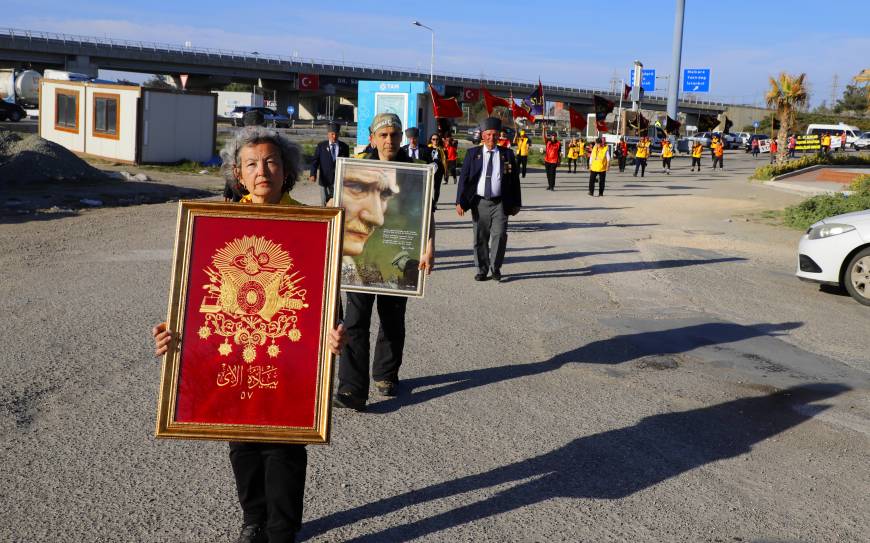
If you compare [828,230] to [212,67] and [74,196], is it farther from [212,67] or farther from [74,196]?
[212,67]

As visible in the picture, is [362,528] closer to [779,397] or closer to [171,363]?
[171,363]

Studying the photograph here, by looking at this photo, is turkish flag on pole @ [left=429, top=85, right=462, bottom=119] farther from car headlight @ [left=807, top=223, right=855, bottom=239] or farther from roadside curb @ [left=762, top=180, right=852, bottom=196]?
car headlight @ [left=807, top=223, right=855, bottom=239]

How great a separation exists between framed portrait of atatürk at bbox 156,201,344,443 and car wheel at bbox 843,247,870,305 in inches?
338

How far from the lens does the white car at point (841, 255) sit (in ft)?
34.1

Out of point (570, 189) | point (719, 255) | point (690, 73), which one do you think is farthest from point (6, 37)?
point (719, 255)

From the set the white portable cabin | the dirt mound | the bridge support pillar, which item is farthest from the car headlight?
the bridge support pillar

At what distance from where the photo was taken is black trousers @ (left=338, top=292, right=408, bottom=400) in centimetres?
581

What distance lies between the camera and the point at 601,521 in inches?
169

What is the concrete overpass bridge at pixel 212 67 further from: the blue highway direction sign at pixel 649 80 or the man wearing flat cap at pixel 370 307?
the man wearing flat cap at pixel 370 307

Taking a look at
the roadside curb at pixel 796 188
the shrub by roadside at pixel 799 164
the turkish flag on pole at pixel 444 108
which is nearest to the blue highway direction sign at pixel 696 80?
the shrub by roadside at pixel 799 164

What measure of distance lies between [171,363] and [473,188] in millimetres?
8001

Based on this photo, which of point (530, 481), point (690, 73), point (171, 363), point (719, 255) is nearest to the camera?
point (171, 363)

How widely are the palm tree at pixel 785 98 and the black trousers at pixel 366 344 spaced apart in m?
38.4

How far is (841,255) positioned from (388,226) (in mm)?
6806
